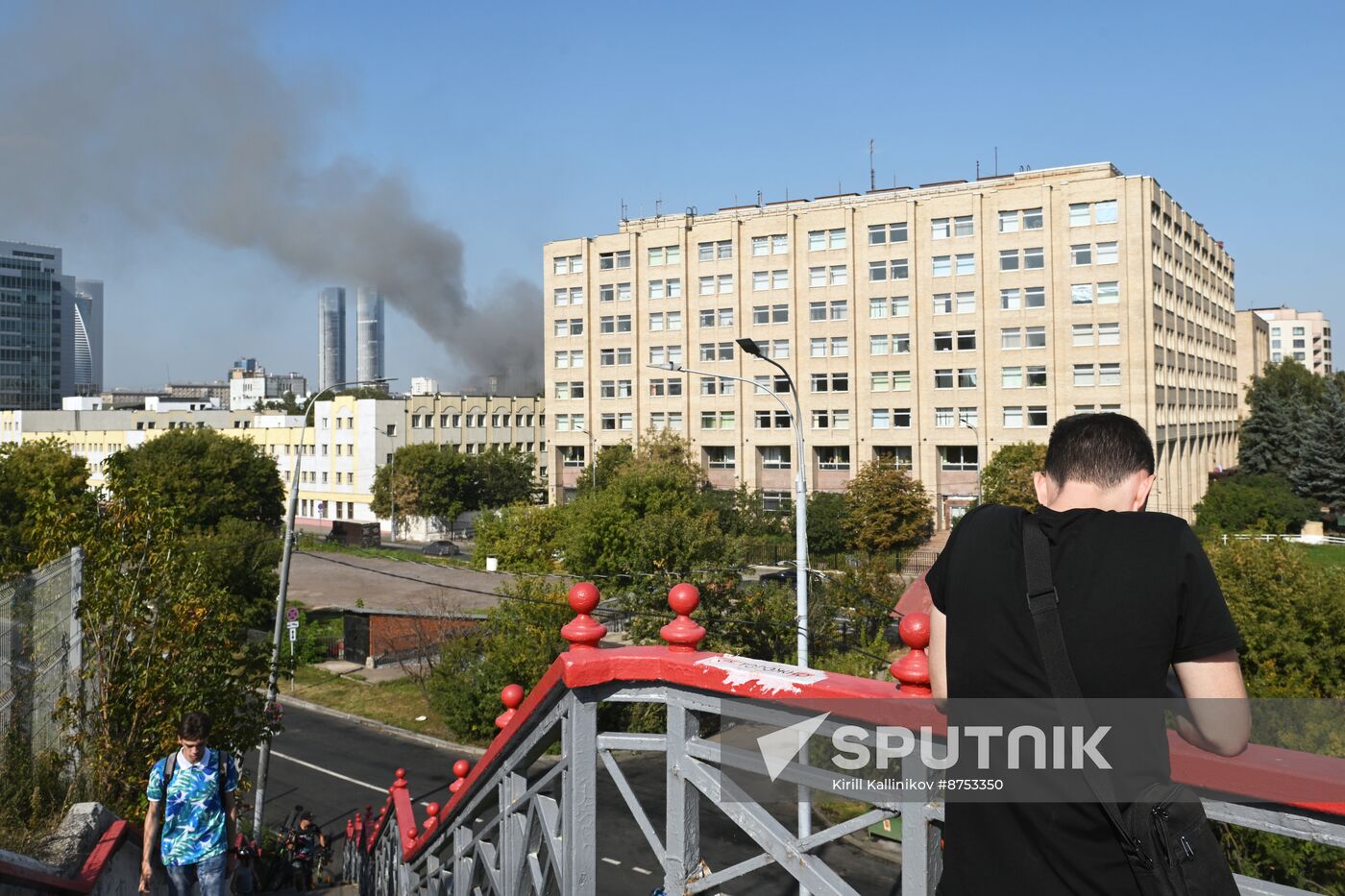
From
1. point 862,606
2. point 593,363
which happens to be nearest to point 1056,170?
point 593,363

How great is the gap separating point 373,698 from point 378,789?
27.2 feet

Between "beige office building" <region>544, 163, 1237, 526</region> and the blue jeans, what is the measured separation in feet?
164

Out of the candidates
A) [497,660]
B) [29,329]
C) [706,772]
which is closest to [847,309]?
[497,660]

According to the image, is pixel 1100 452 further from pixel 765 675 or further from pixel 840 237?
pixel 840 237

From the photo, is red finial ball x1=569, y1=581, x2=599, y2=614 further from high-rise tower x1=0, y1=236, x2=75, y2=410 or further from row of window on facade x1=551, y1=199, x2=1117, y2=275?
high-rise tower x1=0, y1=236, x2=75, y2=410

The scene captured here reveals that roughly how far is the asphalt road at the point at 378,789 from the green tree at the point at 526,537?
1176 cm

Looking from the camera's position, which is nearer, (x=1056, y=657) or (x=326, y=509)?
(x=1056, y=657)

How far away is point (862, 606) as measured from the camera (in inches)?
1168

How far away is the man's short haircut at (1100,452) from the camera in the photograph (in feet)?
7.50

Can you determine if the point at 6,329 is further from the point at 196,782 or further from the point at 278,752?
the point at 196,782

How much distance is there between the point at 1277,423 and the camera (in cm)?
7094

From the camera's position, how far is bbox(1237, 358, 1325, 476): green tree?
68.2 metres

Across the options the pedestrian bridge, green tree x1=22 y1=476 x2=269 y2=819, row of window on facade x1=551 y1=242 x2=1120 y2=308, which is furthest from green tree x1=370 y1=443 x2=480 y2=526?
the pedestrian bridge

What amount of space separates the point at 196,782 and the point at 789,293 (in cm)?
5915
